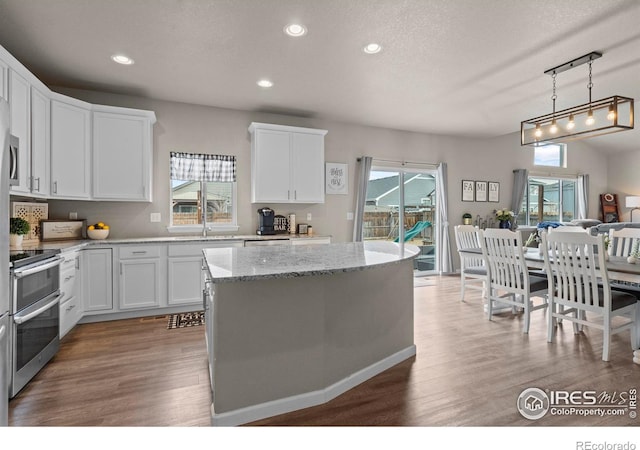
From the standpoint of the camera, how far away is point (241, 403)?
1.87m

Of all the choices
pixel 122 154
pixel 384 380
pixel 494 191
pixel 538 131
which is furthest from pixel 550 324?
pixel 122 154

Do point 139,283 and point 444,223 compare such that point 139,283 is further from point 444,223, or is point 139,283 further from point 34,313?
point 444,223

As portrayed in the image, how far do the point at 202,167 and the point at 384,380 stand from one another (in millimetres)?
3638

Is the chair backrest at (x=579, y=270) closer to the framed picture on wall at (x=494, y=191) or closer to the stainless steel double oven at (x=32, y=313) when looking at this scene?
the stainless steel double oven at (x=32, y=313)

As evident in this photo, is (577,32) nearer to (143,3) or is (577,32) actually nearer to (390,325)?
(390,325)

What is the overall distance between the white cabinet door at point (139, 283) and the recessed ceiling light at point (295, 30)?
2.77 m

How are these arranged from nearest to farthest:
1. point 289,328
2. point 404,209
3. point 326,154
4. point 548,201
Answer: point 289,328, point 326,154, point 404,209, point 548,201

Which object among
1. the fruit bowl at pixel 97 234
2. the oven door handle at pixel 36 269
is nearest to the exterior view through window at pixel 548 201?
the fruit bowl at pixel 97 234

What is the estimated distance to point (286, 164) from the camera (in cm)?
487

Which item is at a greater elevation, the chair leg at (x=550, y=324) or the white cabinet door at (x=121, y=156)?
the white cabinet door at (x=121, y=156)

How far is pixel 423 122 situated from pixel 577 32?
2842 mm

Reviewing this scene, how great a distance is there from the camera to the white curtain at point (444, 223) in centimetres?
651

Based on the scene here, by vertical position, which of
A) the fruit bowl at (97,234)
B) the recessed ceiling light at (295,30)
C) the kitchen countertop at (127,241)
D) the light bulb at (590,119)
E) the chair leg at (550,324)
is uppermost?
the recessed ceiling light at (295,30)
